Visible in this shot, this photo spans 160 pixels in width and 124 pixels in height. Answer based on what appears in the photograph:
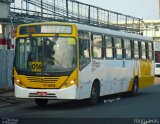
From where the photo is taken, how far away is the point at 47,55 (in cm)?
1775

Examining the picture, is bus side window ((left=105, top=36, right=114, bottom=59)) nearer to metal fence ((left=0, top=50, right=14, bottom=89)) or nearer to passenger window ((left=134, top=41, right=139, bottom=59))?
passenger window ((left=134, top=41, right=139, bottom=59))

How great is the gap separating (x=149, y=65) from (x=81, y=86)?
411 inches

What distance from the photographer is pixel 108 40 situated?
835 inches

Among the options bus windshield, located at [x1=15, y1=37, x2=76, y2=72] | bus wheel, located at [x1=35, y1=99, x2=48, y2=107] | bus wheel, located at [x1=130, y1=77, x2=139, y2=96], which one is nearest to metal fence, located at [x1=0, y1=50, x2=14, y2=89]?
bus wheel, located at [x1=130, y1=77, x2=139, y2=96]

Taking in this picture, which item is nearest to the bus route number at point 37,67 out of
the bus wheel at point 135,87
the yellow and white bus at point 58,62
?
the yellow and white bus at point 58,62

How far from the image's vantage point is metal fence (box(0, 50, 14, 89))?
2612 centimetres

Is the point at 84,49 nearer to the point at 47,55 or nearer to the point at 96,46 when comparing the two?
the point at 96,46

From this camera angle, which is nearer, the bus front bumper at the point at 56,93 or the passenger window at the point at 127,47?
the bus front bumper at the point at 56,93

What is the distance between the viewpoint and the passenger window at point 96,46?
19.5 meters

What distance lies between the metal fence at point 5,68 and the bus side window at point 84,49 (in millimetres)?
8456

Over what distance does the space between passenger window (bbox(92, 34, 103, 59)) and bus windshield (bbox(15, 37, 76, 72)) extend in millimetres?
1832

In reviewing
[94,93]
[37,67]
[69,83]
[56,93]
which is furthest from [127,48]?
[56,93]

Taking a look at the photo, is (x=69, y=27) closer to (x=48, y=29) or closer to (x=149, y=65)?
(x=48, y=29)

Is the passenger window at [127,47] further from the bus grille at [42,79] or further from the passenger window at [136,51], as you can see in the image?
the bus grille at [42,79]
